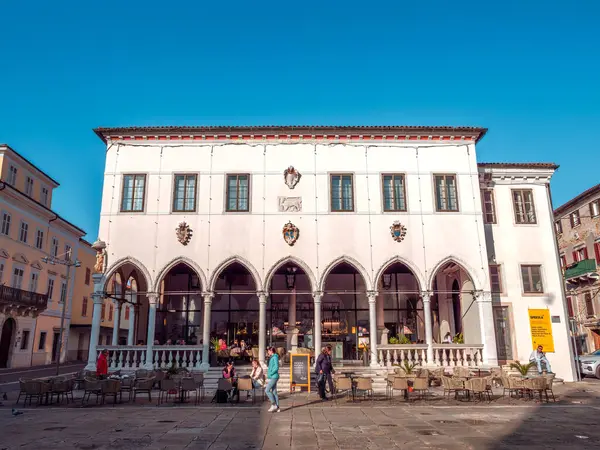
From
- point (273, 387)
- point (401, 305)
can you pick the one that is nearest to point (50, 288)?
point (401, 305)

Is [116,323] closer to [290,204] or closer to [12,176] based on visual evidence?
[290,204]

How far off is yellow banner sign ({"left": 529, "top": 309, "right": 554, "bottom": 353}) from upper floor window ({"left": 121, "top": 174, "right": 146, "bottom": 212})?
19.1 meters

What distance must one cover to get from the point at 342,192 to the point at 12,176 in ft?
87.0

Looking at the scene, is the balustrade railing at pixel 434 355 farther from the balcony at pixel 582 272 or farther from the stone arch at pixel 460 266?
the balcony at pixel 582 272

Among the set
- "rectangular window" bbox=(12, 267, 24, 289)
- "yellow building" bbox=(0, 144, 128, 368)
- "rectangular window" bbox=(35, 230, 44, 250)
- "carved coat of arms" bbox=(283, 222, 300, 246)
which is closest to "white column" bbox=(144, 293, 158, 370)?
"carved coat of arms" bbox=(283, 222, 300, 246)

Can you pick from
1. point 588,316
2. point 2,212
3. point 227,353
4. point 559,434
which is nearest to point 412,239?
point 227,353

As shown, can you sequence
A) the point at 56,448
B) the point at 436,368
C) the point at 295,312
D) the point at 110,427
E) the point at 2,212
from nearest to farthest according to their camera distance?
1. the point at 56,448
2. the point at 110,427
3. the point at 436,368
4. the point at 295,312
5. the point at 2,212

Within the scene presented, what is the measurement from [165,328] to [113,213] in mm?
7076

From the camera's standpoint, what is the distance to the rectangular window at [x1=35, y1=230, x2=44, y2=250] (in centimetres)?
3672

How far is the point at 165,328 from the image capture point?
979 inches

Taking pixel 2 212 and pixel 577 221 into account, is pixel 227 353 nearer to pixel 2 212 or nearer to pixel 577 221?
pixel 2 212

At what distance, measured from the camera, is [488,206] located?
23281 mm

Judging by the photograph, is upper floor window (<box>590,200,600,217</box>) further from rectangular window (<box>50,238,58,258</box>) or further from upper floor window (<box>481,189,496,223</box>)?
rectangular window (<box>50,238,58,258</box>)

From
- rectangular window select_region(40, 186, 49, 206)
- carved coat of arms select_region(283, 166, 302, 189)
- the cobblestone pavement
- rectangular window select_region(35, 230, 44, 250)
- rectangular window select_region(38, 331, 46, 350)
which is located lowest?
the cobblestone pavement
